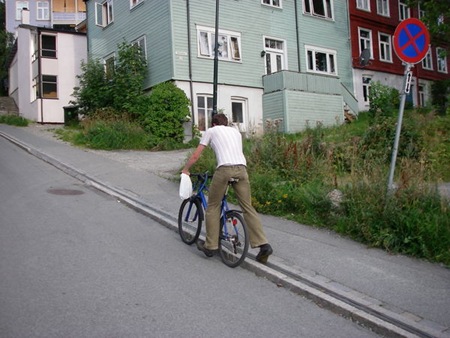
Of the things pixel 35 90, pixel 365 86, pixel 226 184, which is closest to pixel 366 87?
pixel 365 86

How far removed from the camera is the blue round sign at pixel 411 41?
6410 millimetres

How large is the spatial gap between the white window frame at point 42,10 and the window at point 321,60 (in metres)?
38.9

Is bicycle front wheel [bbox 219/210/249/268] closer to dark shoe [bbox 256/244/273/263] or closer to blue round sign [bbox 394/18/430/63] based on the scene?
dark shoe [bbox 256/244/273/263]

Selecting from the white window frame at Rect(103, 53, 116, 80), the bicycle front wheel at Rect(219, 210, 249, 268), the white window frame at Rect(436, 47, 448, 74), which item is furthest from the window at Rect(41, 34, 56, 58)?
the white window frame at Rect(436, 47, 448, 74)

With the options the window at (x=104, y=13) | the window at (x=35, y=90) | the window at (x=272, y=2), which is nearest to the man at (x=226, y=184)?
the window at (x=272, y=2)

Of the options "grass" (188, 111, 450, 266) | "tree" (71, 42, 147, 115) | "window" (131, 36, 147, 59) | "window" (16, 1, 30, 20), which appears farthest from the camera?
"window" (16, 1, 30, 20)

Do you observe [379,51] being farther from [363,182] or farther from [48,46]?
[363,182]

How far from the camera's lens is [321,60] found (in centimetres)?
2497

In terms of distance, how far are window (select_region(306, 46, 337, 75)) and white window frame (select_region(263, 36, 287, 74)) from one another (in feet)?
5.45

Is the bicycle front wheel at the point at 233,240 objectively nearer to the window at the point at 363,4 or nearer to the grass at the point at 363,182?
the grass at the point at 363,182

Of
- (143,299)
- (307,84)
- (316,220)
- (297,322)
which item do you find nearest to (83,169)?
(316,220)

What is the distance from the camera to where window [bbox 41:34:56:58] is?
28.1 m

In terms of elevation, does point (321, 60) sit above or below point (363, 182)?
above

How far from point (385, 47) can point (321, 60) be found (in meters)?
7.24
